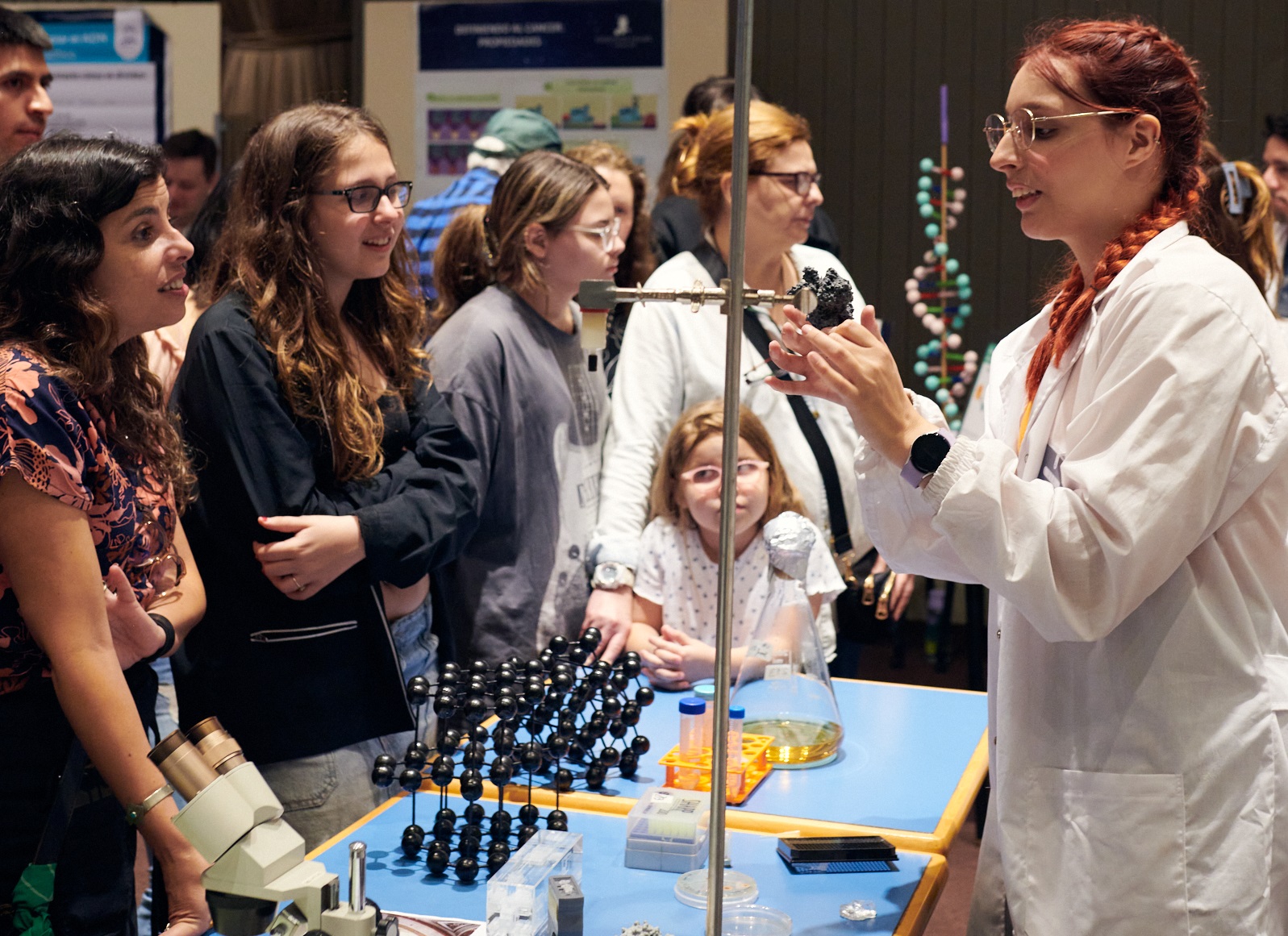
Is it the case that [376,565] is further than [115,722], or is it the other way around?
[376,565]

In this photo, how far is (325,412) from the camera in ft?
6.57

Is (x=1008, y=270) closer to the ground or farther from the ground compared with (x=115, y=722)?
farther from the ground

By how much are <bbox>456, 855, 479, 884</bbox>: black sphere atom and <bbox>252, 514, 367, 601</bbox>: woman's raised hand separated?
60cm

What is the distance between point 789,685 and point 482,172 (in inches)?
81.6

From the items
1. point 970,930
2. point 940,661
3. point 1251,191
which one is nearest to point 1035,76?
point 970,930

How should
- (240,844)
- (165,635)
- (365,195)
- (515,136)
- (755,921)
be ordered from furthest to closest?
(515,136) → (365,195) → (165,635) → (755,921) → (240,844)

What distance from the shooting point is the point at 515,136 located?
12.0 ft

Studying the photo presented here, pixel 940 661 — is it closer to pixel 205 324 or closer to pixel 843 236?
pixel 843 236

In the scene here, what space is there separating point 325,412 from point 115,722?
1.95 feet

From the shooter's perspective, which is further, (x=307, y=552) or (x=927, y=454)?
(x=307, y=552)

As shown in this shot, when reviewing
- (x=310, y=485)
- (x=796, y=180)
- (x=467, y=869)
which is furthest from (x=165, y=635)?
(x=796, y=180)

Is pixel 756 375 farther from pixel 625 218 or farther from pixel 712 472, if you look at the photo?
pixel 625 218

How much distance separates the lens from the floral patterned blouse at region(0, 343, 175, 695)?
1557 mm

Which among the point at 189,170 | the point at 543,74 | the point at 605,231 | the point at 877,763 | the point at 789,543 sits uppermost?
the point at 543,74
